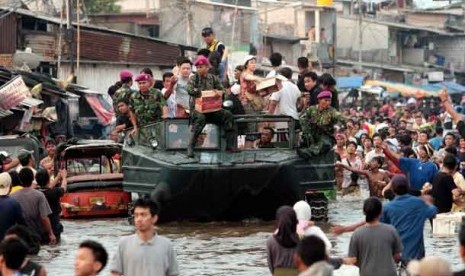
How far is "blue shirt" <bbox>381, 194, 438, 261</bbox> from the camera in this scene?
48.9 ft

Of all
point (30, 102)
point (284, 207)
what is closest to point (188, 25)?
point (30, 102)

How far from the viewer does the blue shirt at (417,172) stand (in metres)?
19.4

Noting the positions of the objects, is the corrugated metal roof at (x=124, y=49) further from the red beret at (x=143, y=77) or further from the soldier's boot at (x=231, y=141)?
the soldier's boot at (x=231, y=141)

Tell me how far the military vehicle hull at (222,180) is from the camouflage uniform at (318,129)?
8.4 inches

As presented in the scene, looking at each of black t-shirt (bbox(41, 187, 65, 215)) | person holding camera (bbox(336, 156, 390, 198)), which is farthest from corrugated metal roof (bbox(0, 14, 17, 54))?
black t-shirt (bbox(41, 187, 65, 215))

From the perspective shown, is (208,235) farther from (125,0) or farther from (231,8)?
(125,0)

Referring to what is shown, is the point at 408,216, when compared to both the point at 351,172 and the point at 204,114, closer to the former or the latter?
the point at 204,114

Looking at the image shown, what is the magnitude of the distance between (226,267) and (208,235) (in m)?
3.90

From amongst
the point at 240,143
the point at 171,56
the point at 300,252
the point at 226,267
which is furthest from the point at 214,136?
the point at 171,56

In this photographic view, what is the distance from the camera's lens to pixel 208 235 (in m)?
22.8

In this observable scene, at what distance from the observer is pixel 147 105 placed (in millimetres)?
24266

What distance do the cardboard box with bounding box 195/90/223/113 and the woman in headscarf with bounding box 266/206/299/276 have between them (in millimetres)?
10682

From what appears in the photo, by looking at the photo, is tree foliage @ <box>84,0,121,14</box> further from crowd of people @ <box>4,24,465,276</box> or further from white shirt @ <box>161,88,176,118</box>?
white shirt @ <box>161,88,176,118</box>

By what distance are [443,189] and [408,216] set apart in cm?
458
